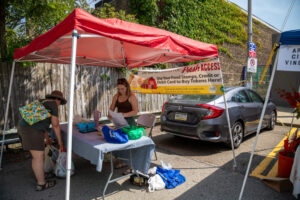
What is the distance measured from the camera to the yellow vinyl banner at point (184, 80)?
3.88 m

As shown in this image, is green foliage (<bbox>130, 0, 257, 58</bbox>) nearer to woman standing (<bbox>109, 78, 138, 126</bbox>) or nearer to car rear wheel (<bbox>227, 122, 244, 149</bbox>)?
woman standing (<bbox>109, 78, 138, 126</bbox>)

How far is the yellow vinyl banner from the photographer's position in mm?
3875

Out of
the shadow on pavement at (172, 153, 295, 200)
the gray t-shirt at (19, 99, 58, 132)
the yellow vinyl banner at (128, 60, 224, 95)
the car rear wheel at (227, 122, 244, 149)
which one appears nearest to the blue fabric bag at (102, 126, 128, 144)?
the gray t-shirt at (19, 99, 58, 132)

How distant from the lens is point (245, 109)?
508cm

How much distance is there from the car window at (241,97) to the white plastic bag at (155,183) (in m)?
2.79

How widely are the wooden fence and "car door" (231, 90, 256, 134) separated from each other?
154 inches

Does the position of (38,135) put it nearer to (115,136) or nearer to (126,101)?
(115,136)

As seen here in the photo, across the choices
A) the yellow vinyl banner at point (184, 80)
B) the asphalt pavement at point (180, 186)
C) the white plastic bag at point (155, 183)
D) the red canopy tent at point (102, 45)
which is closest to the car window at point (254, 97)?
the asphalt pavement at point (180, 186)

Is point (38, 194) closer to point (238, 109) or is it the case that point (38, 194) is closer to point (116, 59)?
point (116, 59)

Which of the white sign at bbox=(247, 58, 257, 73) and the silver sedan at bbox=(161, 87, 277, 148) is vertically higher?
the white sign at bbox=(247, 58, 257, 73)

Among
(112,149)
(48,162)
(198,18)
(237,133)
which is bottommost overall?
(48,162)

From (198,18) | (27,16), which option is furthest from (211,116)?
(198,18)

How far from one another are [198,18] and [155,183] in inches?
370

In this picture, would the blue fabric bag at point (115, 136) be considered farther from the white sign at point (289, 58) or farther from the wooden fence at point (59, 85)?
the wooden fence at point (59, 85)
